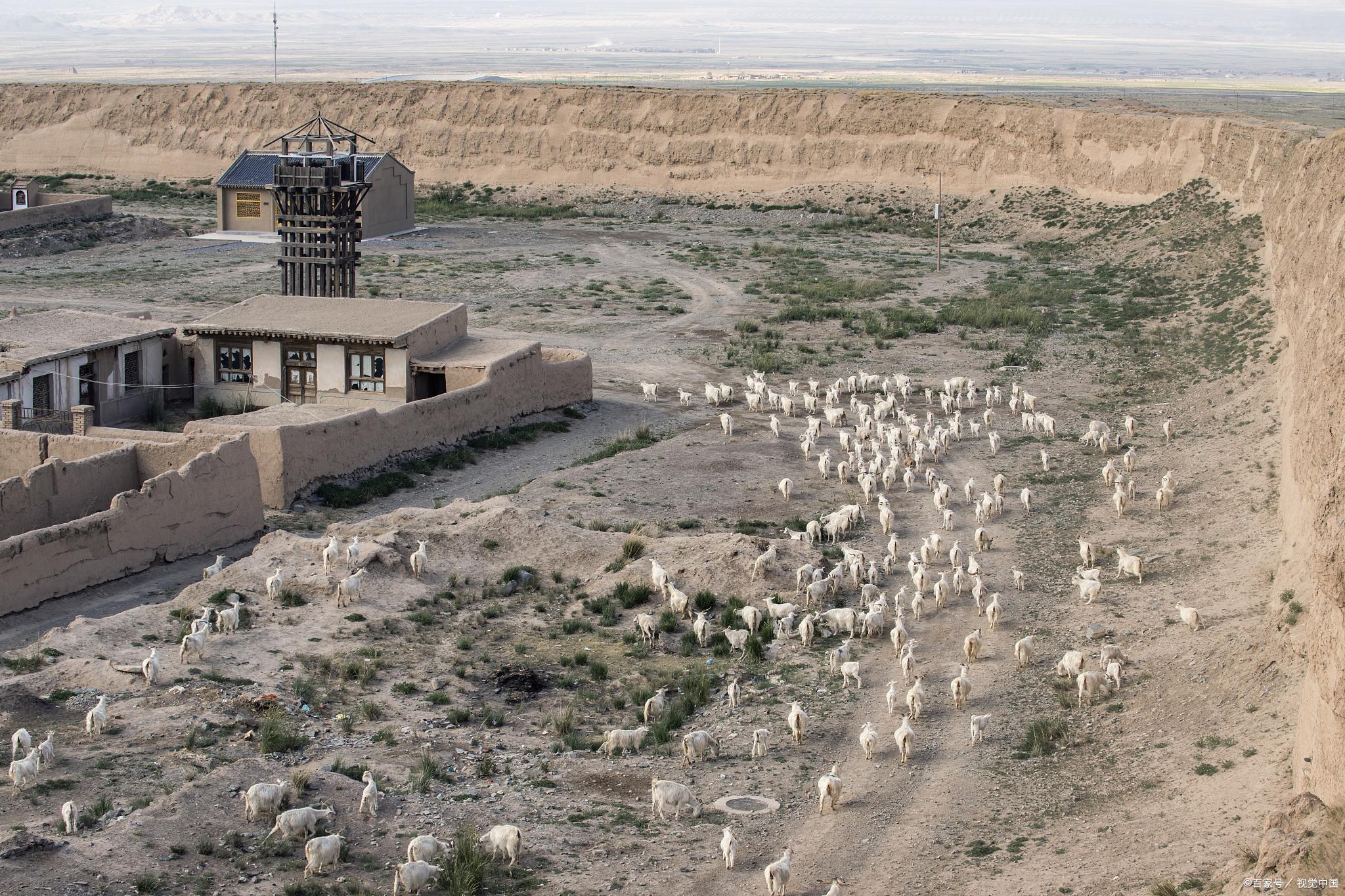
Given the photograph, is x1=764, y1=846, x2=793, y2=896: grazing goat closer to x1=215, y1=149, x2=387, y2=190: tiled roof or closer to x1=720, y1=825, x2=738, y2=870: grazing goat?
x1=720, y1=825, x2=738, y2=870: grazing goat

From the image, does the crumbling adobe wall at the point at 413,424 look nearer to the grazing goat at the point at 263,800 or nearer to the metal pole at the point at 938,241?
the grazing goat at the point at 263,800

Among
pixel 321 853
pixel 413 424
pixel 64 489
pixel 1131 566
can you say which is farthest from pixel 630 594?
pixel 413 424

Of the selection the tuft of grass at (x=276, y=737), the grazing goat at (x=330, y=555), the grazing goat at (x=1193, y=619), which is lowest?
the tuft of grass at (x=276, y=737)

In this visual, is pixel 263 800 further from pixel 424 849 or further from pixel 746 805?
pixel 746 805

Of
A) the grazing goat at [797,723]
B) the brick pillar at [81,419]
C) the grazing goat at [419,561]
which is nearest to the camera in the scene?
the grazing goat at [797,723]

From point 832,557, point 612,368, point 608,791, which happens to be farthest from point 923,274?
point 608,791

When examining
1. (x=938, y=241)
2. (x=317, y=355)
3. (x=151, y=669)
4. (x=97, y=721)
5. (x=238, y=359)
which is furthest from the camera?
(x=938, y=241)

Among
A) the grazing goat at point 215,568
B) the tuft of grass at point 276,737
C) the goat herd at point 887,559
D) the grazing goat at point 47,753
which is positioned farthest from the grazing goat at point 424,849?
the grazing goat at point 215,568

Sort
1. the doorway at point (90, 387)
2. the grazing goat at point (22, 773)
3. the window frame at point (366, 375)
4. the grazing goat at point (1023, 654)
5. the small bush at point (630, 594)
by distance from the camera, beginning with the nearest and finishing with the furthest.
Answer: the grazing goat at point (22, 773) → the grazing goat at point (1023, 654) → the small bush at point (630, 594) → the doorway at point (90, 387) → the window frame at point (366, 375)
